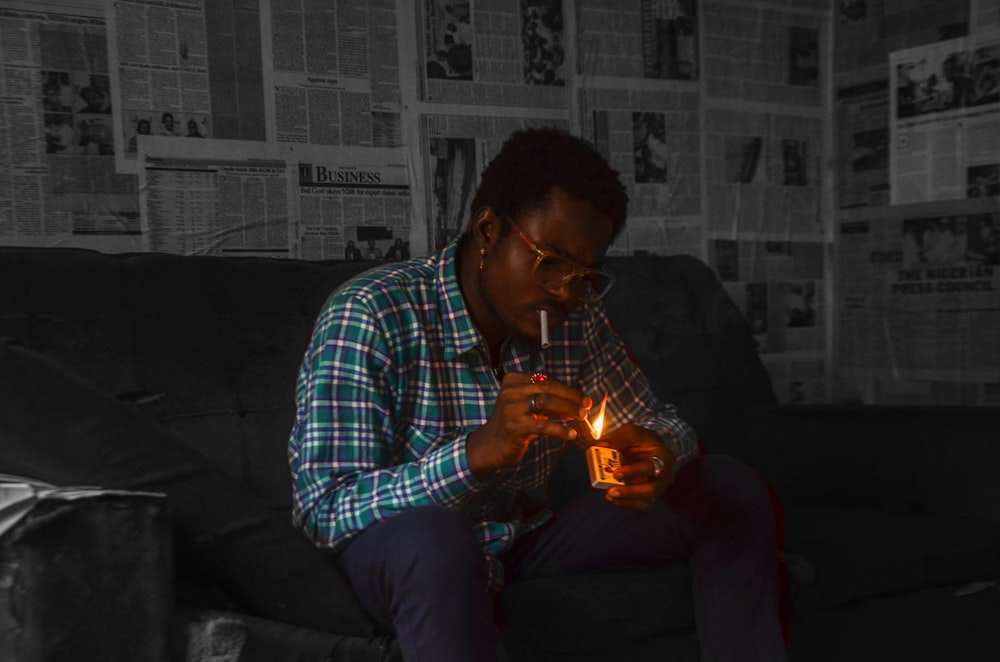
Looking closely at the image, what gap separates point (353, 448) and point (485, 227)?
372 millimetres

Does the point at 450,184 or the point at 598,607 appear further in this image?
the point at 450,184

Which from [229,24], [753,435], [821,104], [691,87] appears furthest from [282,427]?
[821,104]

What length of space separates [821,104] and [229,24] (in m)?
1.65

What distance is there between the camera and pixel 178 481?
3.12ft

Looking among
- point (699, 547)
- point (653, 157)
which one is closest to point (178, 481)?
point (699, 547)

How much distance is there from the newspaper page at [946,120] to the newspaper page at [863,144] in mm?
31

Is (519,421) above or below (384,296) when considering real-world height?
below

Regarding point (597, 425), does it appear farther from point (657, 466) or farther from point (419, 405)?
point (419, 405)

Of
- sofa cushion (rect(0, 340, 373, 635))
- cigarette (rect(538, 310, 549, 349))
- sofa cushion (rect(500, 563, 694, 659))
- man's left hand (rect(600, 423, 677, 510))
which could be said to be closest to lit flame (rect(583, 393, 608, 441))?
man's left hand (rect(600, 423, 677, 510))

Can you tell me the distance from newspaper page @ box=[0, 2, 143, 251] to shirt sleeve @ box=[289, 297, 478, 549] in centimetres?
78

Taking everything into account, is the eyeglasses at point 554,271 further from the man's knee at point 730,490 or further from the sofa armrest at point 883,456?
the sofa armrest at point 883,456

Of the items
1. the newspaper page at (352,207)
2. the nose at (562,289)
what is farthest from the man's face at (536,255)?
the newspaper page at (352,207)

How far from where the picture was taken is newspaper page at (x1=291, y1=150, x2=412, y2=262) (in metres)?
1.99

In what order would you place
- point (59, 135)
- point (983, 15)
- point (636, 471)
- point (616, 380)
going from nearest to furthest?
point (636, 471) < point (616, 380) < point (59, 135) < point (983, 15)
